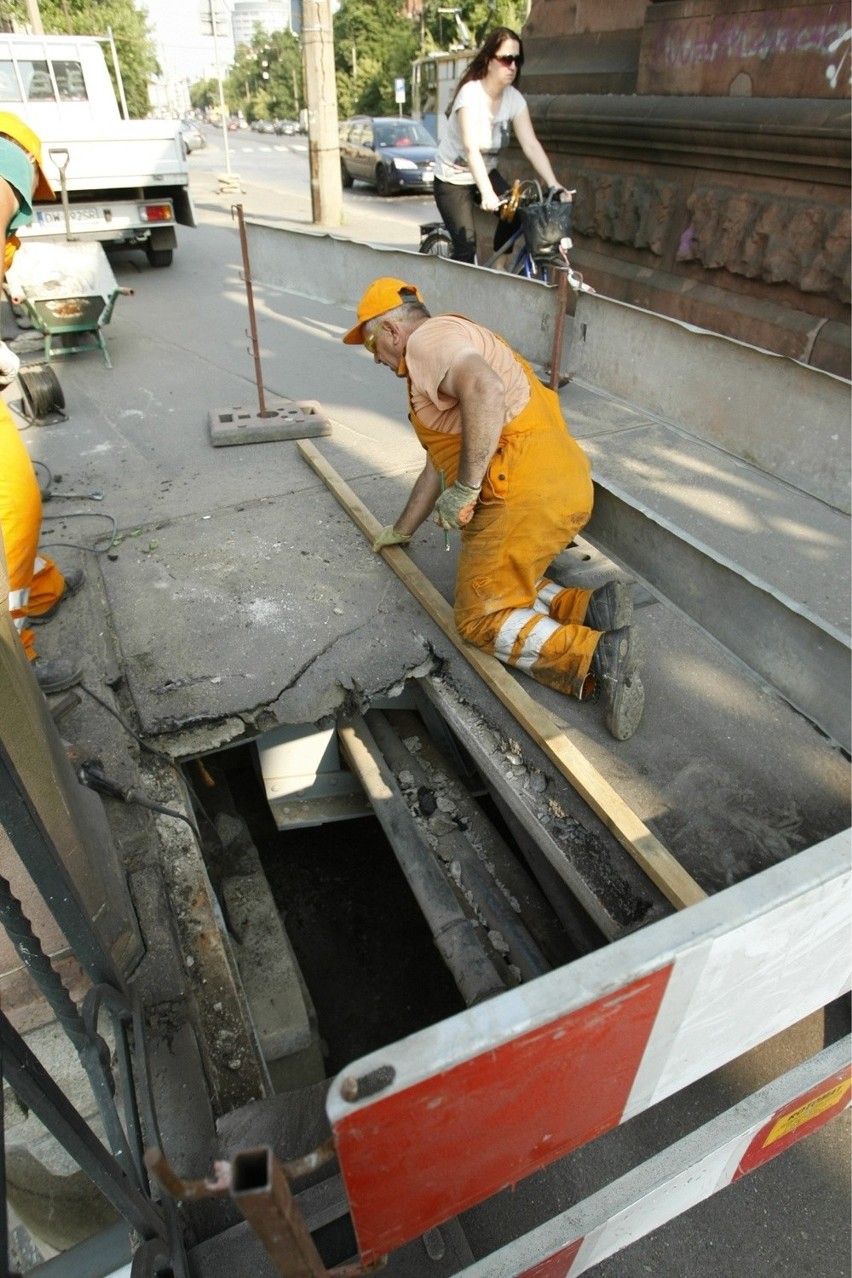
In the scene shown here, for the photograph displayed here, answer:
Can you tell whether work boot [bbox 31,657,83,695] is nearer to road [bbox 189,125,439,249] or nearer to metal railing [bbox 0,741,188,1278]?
metal railing [bbox 0,741,188,1278]

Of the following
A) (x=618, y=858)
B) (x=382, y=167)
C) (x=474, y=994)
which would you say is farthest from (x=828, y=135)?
(x=382, y=167)

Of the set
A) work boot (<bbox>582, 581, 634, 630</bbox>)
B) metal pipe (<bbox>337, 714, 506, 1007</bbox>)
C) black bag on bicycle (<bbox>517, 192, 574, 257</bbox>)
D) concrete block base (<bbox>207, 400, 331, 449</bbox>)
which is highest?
black bag on bicycle (<bbox>517, 192, 574, 257</bbox>)

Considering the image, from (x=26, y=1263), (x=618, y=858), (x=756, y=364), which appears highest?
(x=756, y=364)

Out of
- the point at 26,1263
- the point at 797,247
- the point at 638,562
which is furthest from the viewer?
the point at 797,247

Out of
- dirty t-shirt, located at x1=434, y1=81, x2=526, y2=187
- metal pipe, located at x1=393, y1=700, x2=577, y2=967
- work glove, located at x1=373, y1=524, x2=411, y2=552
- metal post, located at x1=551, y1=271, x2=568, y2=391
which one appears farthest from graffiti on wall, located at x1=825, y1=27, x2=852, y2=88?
metal pipe, located at x1=393, y1=700, x2=577, y2=967

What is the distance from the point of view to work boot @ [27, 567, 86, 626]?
3227mm

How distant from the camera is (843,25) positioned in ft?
17.6

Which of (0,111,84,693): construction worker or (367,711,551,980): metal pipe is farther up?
(0,111,84,693): construction worker

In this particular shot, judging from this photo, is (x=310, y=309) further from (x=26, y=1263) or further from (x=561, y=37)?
(x=26, y=1263)

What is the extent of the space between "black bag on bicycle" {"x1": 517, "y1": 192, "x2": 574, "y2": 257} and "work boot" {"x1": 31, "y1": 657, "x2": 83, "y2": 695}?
4955 millimetres

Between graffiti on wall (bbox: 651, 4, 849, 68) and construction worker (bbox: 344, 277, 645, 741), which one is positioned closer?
construction worker (bbox: 344, 277, 645, 741)

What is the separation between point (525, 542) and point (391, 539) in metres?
0.85

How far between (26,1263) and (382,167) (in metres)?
21.9

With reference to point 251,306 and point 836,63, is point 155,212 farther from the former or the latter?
point 836,63
